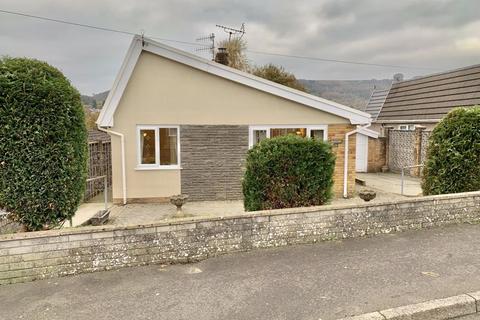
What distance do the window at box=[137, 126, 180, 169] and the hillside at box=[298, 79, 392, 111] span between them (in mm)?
16811

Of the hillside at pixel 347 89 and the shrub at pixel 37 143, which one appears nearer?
the shrub at pixel 37 143

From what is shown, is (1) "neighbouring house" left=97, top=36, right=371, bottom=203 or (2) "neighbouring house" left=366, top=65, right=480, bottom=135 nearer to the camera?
(1) "neighbouring house" left=97, top=36, right=371, bottom=203

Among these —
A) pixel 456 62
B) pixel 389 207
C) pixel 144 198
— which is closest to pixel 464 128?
pixel 389 207

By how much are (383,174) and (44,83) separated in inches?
569

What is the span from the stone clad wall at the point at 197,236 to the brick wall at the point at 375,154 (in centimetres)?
1023

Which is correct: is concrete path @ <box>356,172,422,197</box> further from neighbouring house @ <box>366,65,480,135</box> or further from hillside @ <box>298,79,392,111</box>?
hillside @ <box>298,79,392,111</box>

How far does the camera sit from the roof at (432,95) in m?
14.5

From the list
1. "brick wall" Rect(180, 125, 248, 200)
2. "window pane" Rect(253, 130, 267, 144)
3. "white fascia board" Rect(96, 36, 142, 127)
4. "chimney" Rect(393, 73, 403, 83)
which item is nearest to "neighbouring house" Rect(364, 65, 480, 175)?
"chimney" Rect(393, 73, 403, 83)

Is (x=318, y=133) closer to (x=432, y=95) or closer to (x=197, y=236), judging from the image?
(x=197, y=236)

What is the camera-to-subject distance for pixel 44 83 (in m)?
4.05

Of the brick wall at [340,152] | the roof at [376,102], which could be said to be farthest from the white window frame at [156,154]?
the roof at [376,102]

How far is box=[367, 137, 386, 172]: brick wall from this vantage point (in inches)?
617

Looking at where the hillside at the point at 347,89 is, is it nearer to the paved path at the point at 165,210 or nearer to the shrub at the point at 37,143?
the paved path at the point at 165,210

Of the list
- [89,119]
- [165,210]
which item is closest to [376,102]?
[165,210]
